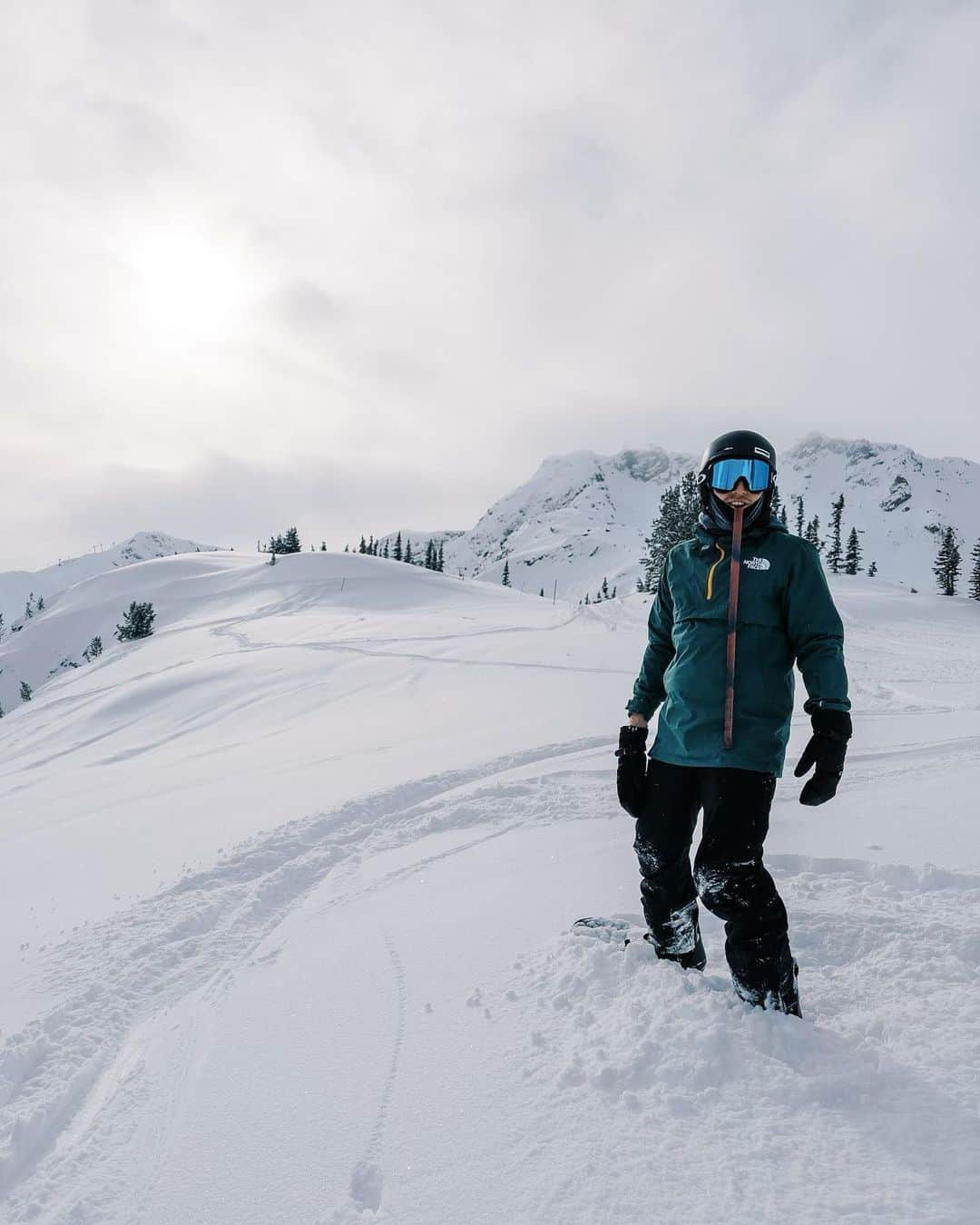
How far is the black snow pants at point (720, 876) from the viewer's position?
9.36 feet

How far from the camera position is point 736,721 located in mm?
3023

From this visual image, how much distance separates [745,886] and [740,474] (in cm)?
190

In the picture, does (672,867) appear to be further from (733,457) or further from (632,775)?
(733,457)

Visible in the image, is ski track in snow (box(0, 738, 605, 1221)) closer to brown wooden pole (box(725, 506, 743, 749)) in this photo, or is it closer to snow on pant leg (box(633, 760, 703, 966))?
snow on pant leg (box(633, 760, 703, 966))

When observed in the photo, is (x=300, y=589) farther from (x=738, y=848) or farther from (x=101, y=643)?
(x=738, y=848)

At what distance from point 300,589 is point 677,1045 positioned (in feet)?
200

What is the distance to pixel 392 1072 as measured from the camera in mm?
2713

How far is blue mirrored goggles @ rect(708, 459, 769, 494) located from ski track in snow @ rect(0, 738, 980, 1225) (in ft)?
7.58

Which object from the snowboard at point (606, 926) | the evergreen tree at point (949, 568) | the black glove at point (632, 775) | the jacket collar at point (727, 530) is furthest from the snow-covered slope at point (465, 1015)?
the evergreen tree at point (949, 568)

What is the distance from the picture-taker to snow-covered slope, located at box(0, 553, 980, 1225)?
2146mm

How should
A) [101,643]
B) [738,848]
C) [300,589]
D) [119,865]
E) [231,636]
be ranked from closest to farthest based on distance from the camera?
1. [738,848]
2. [119,865]
3. [231,636]
4. [300,589]
5. [101,643]

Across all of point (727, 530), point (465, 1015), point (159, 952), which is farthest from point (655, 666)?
point (159, 952)

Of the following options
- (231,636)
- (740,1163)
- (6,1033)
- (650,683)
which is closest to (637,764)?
(650,683)

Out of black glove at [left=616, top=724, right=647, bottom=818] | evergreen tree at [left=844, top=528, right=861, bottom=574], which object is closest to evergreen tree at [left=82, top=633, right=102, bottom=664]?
black glove at [left=616, top=724, right=647, bottom=818]
